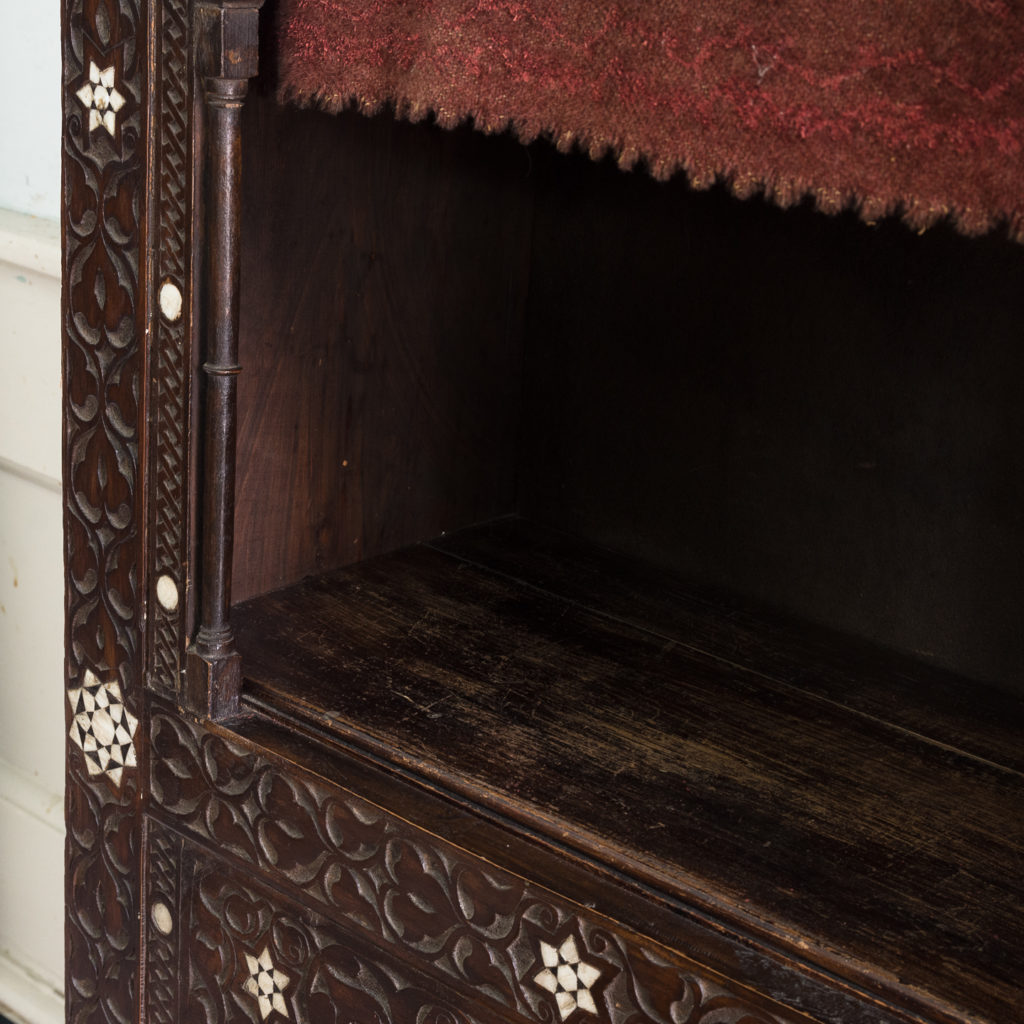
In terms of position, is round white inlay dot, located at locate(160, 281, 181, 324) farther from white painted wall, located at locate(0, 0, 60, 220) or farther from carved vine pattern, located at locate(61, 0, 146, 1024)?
white painted wall, located at locate(0, 0, 60, 220)

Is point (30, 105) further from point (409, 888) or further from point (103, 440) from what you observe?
point (409, 888)

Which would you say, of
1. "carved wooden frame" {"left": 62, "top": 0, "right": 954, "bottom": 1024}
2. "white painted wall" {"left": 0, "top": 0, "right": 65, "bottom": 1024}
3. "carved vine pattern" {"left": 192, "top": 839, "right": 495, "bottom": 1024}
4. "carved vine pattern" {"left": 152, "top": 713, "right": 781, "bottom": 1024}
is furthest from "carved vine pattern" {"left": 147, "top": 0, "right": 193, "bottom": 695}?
"white painted wall" {"left": 0, "top": 0, "right": 65, "bottom": 1024}

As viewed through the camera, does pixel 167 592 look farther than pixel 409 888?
Yes

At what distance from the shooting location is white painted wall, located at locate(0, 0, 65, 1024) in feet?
5.14

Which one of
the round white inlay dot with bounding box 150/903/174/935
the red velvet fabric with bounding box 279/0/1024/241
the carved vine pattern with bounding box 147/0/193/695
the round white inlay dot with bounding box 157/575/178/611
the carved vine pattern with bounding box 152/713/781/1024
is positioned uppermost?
the red velvet fabric with bounding box 279/0/1024/241

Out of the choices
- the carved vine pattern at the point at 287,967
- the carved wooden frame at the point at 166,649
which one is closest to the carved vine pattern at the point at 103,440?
the carved wooden frame at the point at 166,649

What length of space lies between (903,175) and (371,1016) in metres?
0.90

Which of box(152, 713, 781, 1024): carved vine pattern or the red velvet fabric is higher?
the red velvet fabric

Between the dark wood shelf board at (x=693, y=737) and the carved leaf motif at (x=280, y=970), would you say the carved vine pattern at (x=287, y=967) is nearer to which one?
the carved leaf motif at (x=280, y=970)

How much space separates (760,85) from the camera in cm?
89

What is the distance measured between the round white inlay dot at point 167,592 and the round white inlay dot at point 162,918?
0.36m

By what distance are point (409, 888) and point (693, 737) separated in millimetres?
306

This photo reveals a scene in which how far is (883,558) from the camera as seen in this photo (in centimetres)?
152

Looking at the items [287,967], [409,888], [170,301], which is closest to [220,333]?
[170,301]
